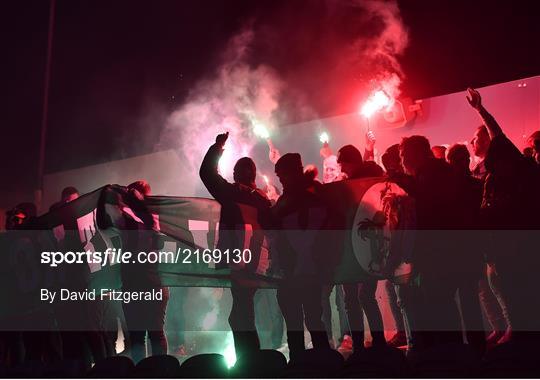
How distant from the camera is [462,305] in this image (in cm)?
370

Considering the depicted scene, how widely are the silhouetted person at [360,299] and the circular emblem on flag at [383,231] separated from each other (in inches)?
8.9

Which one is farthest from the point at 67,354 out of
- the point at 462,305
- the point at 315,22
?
the point at 315,22

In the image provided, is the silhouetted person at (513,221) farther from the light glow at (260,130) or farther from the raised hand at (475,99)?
the light glow at (260,130)

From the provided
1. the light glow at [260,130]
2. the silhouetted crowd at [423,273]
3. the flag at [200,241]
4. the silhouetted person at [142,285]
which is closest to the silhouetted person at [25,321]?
the flag at [200,241]

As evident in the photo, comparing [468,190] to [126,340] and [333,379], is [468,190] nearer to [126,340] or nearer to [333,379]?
[333,379]

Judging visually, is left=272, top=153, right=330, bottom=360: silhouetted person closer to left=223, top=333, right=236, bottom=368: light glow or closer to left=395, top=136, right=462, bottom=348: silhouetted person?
left=395, top=136, right=462, bottom=348: silhouetted person

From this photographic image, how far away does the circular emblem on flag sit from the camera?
4031 millimetres

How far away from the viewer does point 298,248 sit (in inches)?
167

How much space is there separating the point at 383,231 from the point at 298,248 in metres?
0.77

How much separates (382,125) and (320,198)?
367cm

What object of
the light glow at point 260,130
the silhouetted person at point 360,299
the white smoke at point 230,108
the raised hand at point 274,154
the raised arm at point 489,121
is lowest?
the silhouetted person at point 360,299

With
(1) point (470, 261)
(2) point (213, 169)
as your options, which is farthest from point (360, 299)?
(2) point (213, 169)

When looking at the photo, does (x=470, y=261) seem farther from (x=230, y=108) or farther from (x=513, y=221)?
(x=230, y=108)

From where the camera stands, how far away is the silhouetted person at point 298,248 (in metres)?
4.06
